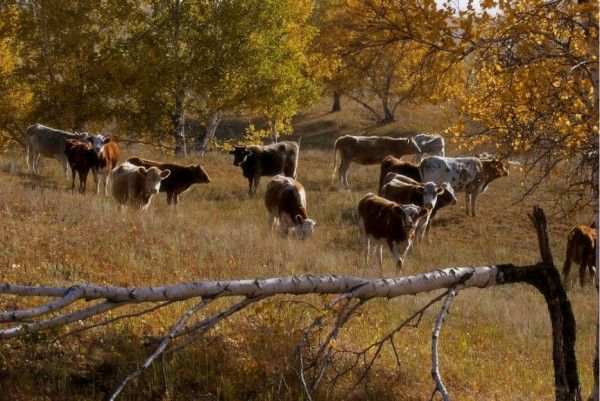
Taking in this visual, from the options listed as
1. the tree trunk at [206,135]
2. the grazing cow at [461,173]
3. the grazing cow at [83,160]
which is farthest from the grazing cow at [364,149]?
the grazing cow at [83,160]

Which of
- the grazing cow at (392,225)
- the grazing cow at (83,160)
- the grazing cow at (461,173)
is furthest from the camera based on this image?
the grazing cow at (461,173)

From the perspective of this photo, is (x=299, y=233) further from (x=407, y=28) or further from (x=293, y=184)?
(x=407, y=28)

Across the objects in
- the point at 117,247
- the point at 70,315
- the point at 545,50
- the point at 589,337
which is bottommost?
the point at 589,337

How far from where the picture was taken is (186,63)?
26797 mm

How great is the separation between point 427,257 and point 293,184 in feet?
11.2

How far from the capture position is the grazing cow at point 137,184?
16609mm

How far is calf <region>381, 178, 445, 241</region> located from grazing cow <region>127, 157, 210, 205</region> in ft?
16.5

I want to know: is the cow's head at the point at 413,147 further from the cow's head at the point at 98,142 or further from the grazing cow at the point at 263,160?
the cow's head at the point at 98,142

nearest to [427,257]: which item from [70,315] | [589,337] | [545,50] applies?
[589,337]

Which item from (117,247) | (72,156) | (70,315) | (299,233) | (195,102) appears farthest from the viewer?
(195,102)

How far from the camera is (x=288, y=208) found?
16000mm

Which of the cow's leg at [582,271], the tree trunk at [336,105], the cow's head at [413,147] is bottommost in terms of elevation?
the cow's leg at [582,271]

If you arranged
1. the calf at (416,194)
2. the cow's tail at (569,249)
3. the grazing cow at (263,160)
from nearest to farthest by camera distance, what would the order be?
the cow's tail at (569,249), the calf at (416,194), the grazing cow at (263,160)

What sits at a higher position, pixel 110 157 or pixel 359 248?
pixel 110 157
